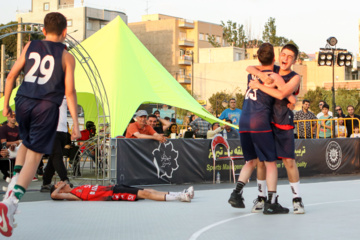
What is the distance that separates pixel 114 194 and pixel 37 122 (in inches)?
133

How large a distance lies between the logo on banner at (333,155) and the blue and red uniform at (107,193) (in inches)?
365

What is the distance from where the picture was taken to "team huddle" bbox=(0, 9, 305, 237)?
18.4ft

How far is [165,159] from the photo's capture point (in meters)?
13.2

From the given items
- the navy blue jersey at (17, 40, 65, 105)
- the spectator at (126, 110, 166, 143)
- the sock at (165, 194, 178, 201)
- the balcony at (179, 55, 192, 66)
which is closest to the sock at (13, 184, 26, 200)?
the navy blue jersey at (17, 40, 65, 105)

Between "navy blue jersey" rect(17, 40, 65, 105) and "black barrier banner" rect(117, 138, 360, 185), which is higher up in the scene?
"navy blue jersey" rect(17, 40, 65, 105)

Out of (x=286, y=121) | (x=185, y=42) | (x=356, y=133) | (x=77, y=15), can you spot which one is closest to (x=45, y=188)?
(x=286, y=121)

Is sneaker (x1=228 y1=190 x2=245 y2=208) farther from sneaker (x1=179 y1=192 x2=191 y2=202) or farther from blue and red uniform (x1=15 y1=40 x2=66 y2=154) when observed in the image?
blue and red uniform (x1=15 y1=40 x2=66 y2=154)

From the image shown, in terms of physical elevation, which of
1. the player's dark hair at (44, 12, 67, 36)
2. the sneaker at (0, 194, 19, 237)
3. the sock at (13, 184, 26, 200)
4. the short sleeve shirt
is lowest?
the sneaker at (0, 194, 19, 237)

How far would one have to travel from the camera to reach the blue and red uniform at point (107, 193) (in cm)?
873

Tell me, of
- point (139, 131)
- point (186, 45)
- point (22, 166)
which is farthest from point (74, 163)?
point (186, 45)

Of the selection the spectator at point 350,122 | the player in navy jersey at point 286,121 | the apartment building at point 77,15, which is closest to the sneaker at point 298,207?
the player in navy jersey at point 286,121

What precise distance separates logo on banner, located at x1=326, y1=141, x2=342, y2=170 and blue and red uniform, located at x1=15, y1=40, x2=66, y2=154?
1216cm

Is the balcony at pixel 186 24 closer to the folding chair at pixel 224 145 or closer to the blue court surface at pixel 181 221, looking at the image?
the folding chair at pixel 224 145

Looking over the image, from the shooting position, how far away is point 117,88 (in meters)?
15.3
